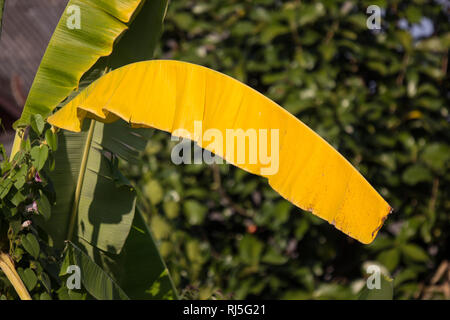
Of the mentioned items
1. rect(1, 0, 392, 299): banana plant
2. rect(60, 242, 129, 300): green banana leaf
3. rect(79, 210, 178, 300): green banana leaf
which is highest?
rect(1, 0, 392, 299): banana plant

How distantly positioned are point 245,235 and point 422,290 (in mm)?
1157

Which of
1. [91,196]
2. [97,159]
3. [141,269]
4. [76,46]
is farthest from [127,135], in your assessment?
[141,269]

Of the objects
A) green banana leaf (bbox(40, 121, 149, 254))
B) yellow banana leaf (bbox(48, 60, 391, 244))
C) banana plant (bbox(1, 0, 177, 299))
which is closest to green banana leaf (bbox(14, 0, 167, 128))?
banana plant (bbox(1, 0, 177, 299))

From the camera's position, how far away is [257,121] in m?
1.83

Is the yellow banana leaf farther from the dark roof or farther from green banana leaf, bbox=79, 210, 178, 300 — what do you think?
the dark roof

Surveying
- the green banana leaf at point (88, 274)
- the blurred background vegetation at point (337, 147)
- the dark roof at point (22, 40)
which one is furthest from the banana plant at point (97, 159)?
the dark roof at point (22, 40)

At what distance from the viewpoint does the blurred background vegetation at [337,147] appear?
3668 millimetres

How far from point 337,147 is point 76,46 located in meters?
1.74

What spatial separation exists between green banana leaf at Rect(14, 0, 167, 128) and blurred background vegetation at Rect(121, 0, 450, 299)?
1.42 metres

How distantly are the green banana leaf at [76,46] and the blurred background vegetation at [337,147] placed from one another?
1421mm

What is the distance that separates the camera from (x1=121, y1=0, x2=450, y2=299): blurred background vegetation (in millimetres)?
3668

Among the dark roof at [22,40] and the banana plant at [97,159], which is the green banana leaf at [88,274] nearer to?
the banana plant at [97,159]

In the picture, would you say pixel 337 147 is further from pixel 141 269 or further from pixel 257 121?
pixel 257 121

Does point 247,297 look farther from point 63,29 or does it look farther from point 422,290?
point 63,29
